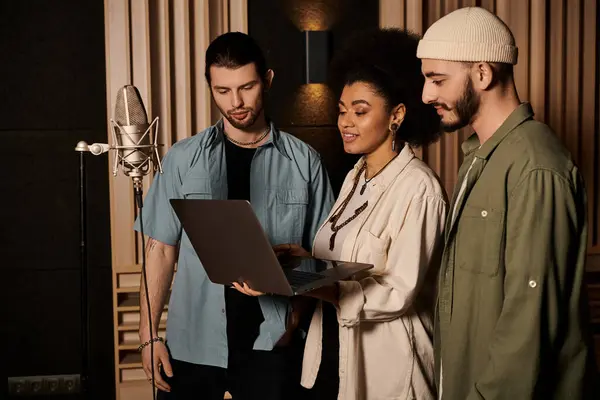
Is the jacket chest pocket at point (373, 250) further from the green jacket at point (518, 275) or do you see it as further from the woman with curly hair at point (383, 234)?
the green jacket at point (518, 275)

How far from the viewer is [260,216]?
279cm

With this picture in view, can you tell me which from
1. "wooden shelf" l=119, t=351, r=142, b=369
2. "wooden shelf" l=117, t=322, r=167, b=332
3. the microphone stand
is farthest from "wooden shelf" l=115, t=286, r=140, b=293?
the microphone stand

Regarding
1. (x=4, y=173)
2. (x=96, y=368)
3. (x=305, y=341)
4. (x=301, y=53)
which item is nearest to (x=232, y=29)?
(x=301, y=53)

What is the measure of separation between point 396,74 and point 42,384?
2.49m

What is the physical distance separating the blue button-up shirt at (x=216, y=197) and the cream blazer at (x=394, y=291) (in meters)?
0.42

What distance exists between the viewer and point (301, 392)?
2713 mm

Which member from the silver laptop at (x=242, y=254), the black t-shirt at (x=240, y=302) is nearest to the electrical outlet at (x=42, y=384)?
the black t-shirt at (x=240, y=302)

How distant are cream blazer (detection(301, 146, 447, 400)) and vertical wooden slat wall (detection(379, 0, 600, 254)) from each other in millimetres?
1378

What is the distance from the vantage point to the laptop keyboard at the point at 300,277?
213 centimetres

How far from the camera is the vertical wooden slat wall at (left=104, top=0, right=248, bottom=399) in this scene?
3.42 metres

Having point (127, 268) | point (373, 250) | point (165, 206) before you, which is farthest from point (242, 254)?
point (127, 268)

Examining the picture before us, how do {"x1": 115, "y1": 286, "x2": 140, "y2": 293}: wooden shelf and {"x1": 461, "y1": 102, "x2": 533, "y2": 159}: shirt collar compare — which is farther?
{"x1": 115, "y1": 286, "x2": 140, "y2": 293}: wooden shelf

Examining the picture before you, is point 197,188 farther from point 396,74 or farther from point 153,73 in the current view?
point 153,73

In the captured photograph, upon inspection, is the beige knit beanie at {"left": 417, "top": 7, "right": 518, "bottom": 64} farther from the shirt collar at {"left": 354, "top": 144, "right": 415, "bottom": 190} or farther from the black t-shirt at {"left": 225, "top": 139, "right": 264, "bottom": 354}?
the black t-shirt at {"left": 225, "top": 139, "right": 264, "bottom": 354}
